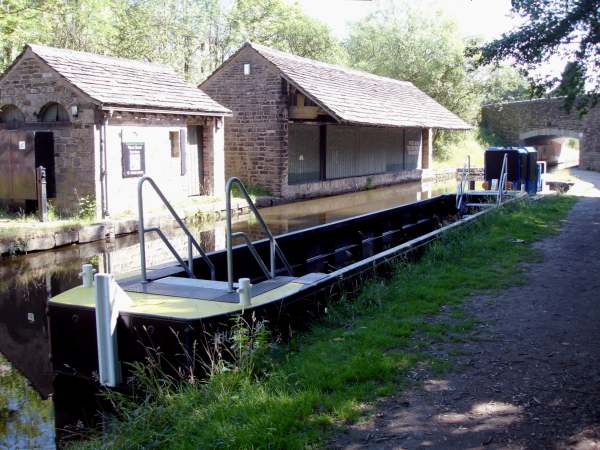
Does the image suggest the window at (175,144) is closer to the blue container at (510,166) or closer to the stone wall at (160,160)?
the stone wall at (160,160)

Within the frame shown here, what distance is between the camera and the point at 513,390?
4043 millimetres

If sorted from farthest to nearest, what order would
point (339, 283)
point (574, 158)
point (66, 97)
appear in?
point (574, 158), point (66, 97), point (339, 283)

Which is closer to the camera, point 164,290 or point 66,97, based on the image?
point 164,290

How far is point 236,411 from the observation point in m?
3.77

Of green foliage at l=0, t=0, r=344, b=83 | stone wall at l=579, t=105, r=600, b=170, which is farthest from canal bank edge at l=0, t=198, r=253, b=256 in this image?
stone wall at l=579, t=105, r=600, b=170

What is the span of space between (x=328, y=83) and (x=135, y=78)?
7603 millimetres

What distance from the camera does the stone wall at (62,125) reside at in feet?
44.4

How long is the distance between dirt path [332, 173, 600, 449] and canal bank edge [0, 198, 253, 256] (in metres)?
7.86

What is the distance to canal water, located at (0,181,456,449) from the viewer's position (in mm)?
4703

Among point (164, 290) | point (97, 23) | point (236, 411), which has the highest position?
point (97, 23)

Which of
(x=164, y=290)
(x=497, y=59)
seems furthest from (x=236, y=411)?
(x=497, y=59)

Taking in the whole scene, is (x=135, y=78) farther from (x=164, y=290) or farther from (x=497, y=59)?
(x=164, y=290)

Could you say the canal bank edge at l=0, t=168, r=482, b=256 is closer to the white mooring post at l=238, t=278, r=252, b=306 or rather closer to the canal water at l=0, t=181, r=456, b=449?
the canal water at l=0, t=181, r=456, b=449

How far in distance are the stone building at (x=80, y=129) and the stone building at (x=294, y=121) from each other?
14.1ft
